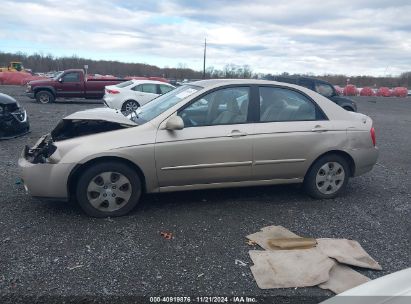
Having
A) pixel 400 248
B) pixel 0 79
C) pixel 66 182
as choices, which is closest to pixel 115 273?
pixel 66 182

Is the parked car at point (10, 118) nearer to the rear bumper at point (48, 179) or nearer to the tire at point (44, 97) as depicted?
the rear bumper at point (48, 179)

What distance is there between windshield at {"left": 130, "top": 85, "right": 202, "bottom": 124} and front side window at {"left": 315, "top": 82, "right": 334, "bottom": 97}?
32.8ft

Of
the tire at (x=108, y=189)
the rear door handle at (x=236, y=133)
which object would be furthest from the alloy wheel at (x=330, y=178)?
the tire at (x=108, y=189)

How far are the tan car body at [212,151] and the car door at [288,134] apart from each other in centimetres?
1

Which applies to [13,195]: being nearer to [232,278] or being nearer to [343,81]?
[232,278]

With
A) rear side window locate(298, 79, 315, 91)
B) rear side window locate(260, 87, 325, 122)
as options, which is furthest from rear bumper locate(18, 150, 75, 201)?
rear side window locate(298, 79, 315, 91)

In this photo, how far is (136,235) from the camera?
4.11 meters

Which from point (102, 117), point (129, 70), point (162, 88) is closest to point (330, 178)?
point (102, 117)

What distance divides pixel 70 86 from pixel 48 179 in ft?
52.9

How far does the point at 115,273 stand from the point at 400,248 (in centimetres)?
283

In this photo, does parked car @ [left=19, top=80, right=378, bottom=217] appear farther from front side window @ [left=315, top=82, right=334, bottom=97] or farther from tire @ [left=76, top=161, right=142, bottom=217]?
front side window @ [left=315, top=82, right=334, bottom=97]

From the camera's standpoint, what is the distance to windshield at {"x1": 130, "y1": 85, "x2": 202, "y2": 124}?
4.82 m

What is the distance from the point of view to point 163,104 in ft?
16.6

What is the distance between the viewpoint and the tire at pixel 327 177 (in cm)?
524
